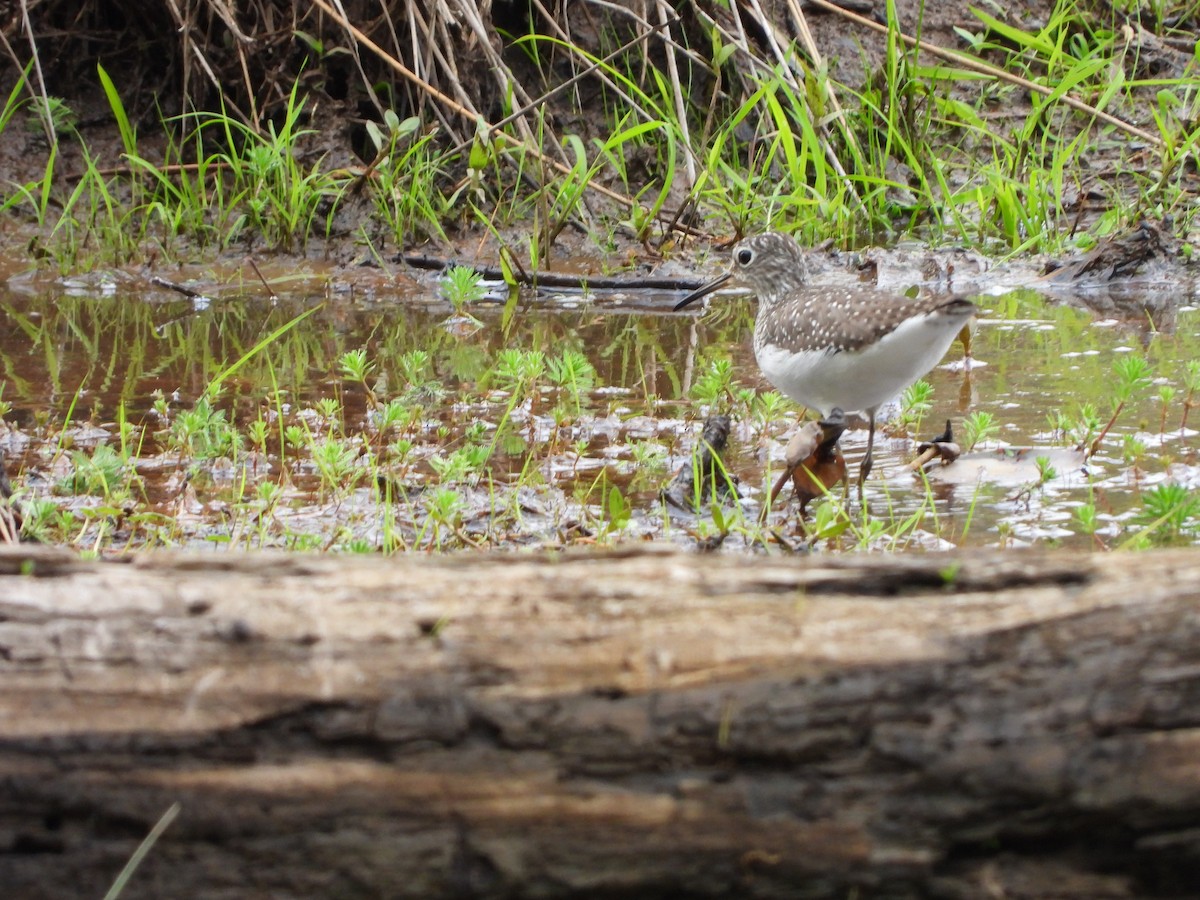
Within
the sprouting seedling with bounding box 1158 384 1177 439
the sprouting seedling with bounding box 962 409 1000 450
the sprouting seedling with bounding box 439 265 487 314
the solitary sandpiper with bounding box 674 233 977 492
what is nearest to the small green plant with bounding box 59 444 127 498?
the solitary sandpiper with bounding box 674 233 977 492

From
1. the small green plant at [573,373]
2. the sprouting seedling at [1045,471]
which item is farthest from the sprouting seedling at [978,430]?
the small green plant at [573,373]

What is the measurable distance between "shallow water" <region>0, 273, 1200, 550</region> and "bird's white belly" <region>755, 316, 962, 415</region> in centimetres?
29

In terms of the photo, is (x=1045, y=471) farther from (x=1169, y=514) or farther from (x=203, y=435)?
(x=203, y=435)

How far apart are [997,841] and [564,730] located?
676 millimetres

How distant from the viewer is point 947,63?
1029 centimetres

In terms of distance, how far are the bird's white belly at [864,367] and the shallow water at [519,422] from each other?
0.29m

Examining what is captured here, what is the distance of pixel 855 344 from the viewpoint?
4.73 meters

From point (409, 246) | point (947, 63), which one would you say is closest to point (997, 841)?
point (409, 246)

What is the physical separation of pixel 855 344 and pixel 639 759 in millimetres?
2832

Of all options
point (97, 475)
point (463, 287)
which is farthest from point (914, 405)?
point (97, 475)

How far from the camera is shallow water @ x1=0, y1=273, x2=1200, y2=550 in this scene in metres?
4.35

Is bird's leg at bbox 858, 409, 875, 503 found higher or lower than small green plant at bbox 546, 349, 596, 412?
lower

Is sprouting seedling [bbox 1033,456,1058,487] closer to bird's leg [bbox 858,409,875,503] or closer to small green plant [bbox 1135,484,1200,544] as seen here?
small green plant [bbox 1135,484,1200,544]

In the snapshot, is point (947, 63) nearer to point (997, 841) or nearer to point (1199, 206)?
point (1199, 206)
